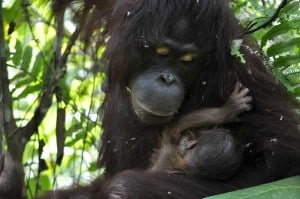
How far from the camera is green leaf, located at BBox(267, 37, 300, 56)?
3.31 m

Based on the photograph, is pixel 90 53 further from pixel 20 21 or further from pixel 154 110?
pixel 154 110

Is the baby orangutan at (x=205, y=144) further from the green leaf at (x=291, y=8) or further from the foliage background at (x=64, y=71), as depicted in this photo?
the green leaf at (x=291, y=8)

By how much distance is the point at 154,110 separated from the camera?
10.7 ft

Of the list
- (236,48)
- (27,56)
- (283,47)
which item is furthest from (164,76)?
(27,56)

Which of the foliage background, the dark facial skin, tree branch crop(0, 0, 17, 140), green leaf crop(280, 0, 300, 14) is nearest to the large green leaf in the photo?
the foliage background

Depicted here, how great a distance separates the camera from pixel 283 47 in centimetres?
334

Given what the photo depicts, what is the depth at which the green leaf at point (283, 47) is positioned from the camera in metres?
3.31

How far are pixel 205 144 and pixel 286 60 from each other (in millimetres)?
532

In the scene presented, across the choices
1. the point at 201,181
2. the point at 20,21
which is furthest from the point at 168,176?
the point at 20,21

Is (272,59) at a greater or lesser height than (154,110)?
greater

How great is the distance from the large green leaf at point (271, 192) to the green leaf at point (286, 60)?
0.72 m

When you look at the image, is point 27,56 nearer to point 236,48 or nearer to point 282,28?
point 236,48

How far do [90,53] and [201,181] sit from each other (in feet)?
4.48

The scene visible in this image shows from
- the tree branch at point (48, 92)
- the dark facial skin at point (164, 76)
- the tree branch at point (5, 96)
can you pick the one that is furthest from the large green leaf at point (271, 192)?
the tree branch at point (48, 92)
